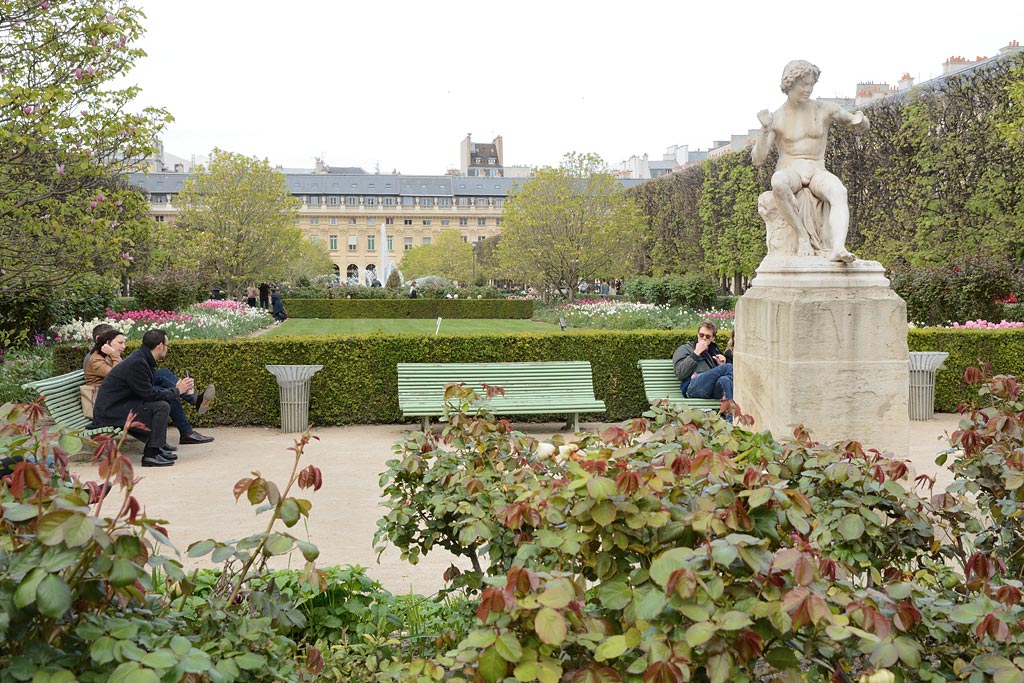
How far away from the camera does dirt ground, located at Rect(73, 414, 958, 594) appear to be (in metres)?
4.77

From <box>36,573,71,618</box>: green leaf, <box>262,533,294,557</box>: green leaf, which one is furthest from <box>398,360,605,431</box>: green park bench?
<box>36,573,71,618</box>: green leaf

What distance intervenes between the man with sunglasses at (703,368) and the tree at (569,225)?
19.3m

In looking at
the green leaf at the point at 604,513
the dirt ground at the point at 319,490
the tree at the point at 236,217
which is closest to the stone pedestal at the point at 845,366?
the dirt ground at the point at 319,490

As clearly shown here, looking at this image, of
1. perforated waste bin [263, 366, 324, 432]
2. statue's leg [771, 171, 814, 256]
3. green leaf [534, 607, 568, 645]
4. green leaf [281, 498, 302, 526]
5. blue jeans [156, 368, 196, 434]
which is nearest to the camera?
green leaf [534, 607, 568, 645]

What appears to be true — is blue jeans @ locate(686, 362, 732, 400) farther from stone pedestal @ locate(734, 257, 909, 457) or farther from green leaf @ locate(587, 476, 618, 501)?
green leaf @ locate(587, 476, 618, 501)

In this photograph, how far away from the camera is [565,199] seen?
93.7 ft

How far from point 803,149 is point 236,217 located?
27933 millimetres

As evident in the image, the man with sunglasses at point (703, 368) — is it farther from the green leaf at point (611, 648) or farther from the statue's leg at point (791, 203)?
the green leaf at point (611, 648)

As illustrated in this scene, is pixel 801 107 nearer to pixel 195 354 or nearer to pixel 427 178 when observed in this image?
pixel 195 354

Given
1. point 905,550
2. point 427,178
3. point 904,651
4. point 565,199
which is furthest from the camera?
point 427,178

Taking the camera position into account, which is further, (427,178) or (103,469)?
(427,178)

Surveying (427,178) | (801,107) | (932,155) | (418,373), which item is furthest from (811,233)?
(427,178)

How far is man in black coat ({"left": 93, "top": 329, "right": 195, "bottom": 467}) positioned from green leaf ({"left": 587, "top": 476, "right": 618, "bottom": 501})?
5.96m

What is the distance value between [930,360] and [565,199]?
19.8 m
